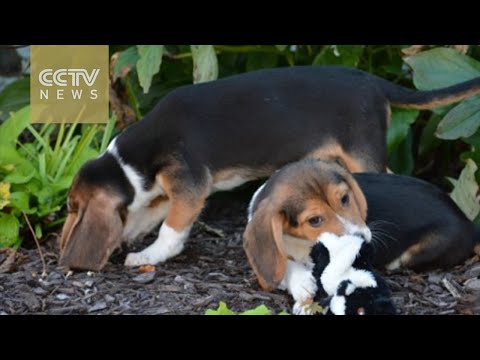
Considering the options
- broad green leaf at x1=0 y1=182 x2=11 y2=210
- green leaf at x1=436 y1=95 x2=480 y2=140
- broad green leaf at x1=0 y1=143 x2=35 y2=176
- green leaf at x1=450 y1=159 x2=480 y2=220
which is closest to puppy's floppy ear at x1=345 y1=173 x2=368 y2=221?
green leaf at x1=436 y1=95 x2=480 y2=140

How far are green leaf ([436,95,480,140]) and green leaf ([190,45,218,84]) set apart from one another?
5.44 feet

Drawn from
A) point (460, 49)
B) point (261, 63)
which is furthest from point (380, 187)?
point (261, 63)

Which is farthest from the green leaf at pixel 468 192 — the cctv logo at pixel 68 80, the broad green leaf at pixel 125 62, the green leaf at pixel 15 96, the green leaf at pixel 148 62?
the green leaf at pixel 15 96

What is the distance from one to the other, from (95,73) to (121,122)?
46 centimetres

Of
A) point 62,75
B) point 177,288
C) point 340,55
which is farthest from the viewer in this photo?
point 340,55

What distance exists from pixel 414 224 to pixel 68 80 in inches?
111

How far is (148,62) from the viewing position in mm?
6680

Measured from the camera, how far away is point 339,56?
7031mm

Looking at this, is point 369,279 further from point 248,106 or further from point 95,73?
point 95,73

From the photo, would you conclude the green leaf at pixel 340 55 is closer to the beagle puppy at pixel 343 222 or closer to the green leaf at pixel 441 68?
the green leaf at pixel 441 68

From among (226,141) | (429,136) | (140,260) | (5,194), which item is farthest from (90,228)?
(429,136)

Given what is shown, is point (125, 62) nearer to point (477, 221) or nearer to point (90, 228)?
point (90, 228)

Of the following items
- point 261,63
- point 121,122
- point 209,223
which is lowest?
point 209,223

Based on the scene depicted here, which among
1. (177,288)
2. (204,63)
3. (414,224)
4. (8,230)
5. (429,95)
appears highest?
(429,95)
